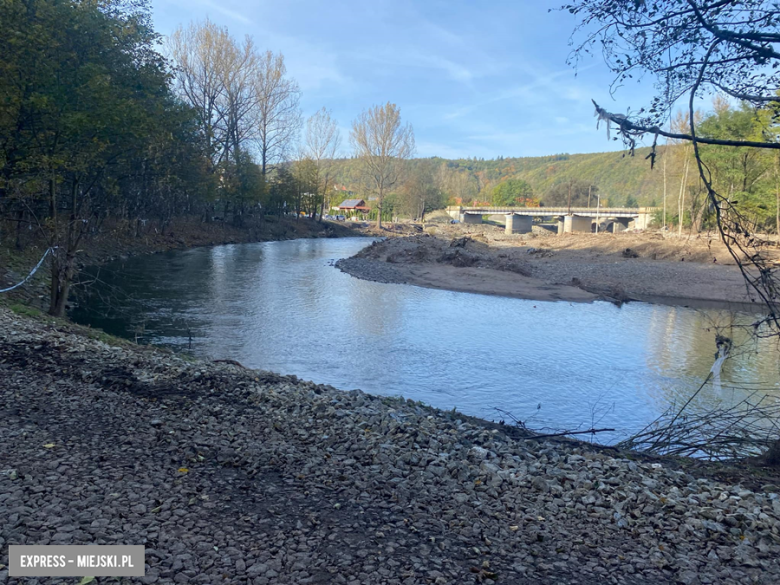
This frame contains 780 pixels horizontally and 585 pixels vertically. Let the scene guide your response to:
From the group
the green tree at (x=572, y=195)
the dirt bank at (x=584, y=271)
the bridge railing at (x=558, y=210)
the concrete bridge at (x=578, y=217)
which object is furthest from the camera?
the green tree at (x=572, y=195)

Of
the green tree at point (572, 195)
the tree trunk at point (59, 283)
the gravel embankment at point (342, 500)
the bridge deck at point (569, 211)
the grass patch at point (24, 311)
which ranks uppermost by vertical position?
the green tree at point (572, 195)

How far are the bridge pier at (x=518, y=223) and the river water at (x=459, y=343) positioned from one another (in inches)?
2874

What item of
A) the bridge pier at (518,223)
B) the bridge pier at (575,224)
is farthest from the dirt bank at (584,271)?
the bridge pier at (518,223)

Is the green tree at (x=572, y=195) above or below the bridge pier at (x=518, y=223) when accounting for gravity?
above

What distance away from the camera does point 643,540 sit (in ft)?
13.6

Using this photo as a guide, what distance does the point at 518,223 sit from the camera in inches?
3873

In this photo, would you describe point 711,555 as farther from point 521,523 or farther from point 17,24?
point 17,24

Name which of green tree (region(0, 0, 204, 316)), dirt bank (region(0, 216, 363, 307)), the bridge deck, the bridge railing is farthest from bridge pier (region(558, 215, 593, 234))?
green tree (region(0, 0, 204, 316))

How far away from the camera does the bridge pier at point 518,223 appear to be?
317 ft

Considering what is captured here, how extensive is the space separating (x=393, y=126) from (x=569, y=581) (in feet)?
256

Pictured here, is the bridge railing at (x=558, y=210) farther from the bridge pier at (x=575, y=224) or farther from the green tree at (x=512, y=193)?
the green tree at (x=512, y=193)

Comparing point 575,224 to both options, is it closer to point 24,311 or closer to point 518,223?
point 518,223

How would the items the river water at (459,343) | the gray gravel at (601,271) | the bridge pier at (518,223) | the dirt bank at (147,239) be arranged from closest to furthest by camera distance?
the river water at (459,343) < the dirt bank at (147,239) < the gray gravel at (601,271) < the bridge pier at (518,223)

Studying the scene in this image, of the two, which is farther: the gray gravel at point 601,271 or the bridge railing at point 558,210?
the bridge railing at point 558,210
